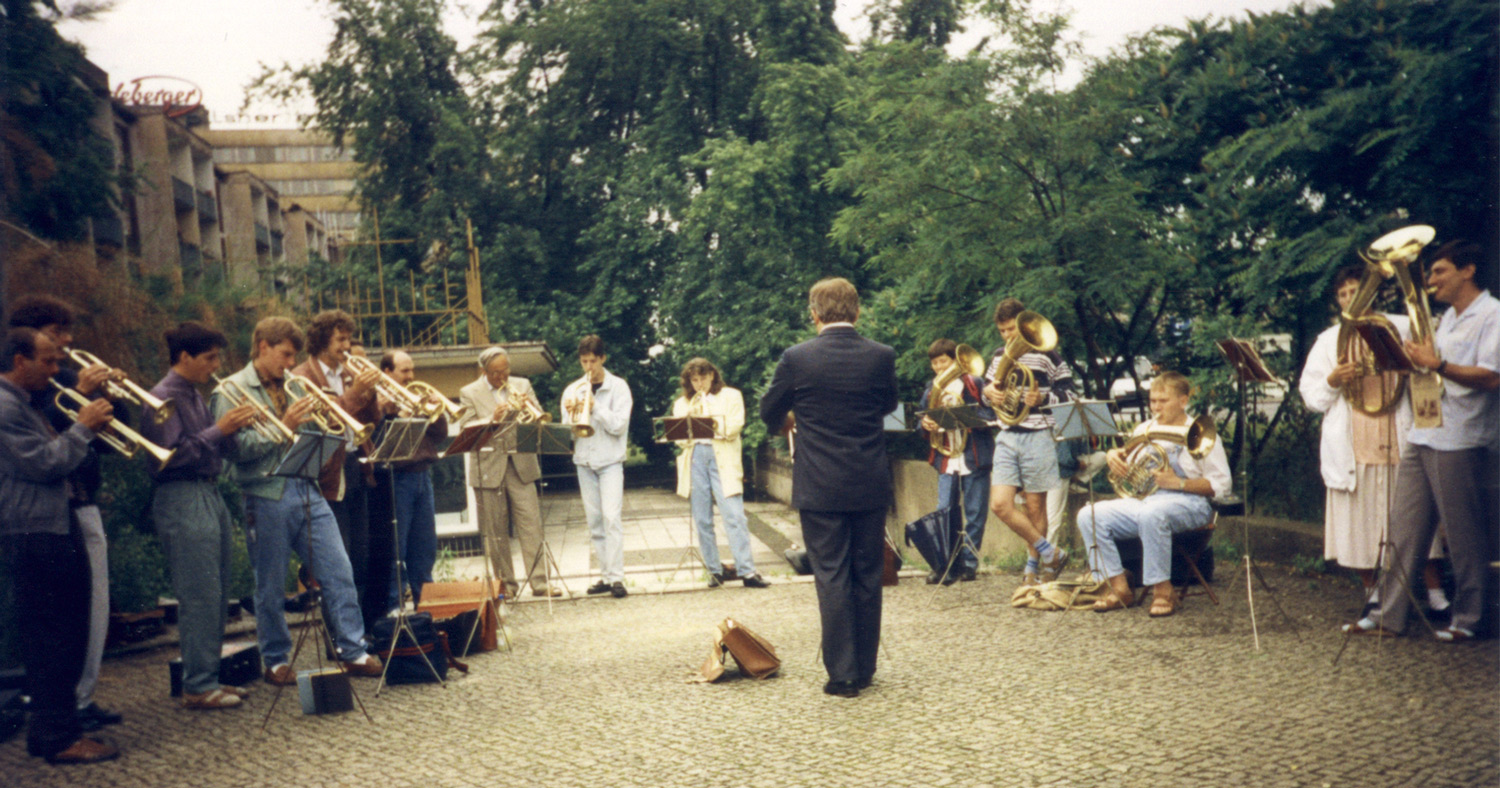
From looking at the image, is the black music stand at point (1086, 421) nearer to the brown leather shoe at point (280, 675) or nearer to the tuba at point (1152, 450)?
the tuba at point (1152, 450)

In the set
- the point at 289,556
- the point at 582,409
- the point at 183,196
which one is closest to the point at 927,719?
the point at 289,556

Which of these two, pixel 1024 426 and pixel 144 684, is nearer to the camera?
pixel 144 684

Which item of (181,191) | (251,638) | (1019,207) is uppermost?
(181,191)

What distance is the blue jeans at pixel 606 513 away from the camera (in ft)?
32.8

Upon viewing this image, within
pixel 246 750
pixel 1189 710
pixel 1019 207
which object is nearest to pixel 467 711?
pixel 246 750

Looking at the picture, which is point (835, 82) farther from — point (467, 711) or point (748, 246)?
point (467, 711)

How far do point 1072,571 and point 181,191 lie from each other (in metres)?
32.2

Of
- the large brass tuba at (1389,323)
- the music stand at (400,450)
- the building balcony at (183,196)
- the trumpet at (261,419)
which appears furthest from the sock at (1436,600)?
the building balcony at (183,196)

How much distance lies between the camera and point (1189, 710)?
510 centimetres

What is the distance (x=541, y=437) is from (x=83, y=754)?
13.4 ft

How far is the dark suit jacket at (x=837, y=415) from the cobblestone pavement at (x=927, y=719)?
997 millimetres

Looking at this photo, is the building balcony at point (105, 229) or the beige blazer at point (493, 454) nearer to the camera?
the building balcony at point (105, 229)

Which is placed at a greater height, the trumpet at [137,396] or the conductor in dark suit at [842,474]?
the trumpet at [137,396]

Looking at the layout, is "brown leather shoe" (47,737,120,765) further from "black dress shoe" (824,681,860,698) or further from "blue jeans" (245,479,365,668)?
"black dress shoe" (824,681,860,698)
